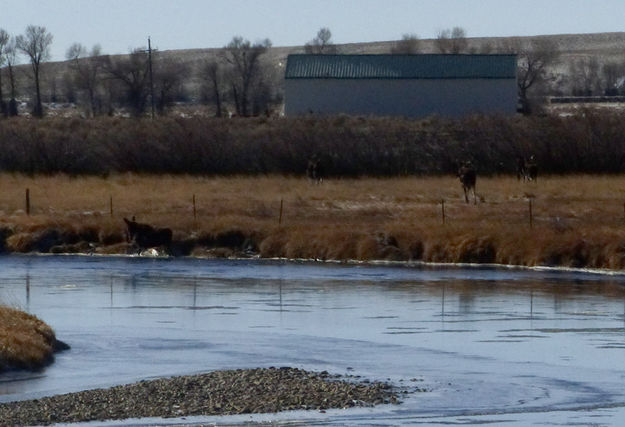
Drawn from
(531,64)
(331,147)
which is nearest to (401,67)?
(331,147)

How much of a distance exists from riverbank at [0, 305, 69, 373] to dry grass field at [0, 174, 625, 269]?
1601cm

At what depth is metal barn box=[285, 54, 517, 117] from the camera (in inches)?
3118

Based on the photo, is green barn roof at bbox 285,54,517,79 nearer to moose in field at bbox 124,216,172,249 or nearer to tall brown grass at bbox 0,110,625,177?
tall brown grass at bbox 0,110,625,177

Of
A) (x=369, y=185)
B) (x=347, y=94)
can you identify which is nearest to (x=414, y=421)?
(x=369, y=185)

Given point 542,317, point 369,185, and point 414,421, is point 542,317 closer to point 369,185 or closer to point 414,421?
point 414,421

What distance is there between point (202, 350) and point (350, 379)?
365 centimetres

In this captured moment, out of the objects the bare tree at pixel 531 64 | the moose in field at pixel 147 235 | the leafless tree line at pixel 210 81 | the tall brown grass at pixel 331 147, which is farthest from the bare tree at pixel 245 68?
the moose in field at pixel 147 235

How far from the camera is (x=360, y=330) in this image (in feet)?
77.8

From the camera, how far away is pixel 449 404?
1692 centimetres

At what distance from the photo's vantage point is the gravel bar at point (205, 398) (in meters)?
15.8

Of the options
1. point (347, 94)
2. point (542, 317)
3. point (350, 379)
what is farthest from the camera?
point (347, 94)

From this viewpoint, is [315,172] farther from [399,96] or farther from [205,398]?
[205,398]

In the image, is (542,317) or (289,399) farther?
(542,317)

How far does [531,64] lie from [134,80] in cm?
3722
